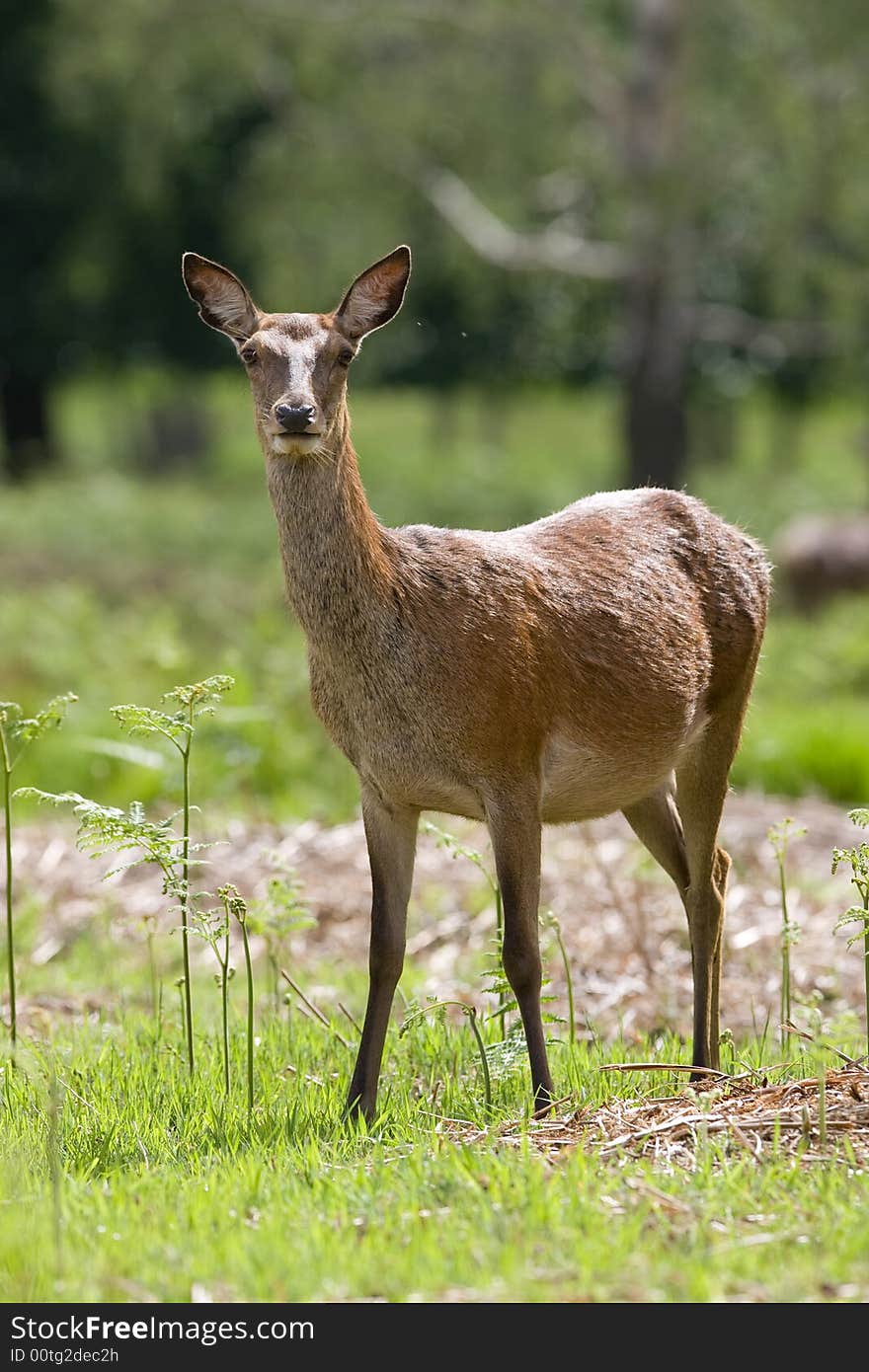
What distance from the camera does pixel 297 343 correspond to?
4.68 metres

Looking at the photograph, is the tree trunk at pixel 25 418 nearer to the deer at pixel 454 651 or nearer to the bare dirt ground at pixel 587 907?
the bare dirt ground at pixel 587 907

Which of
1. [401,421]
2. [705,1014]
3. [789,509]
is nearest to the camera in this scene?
[705,1014]

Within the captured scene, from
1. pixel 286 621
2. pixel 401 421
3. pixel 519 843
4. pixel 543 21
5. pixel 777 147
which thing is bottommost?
pixel 519 843

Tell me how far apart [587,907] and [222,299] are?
3.49 metres

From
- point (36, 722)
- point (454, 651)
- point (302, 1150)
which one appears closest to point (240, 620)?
point (36, 722)

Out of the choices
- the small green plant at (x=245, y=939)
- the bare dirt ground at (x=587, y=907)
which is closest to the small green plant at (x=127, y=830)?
the small green plant at (x=245, y=939)

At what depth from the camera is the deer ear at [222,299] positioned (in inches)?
194

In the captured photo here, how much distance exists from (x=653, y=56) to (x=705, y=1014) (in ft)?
45.3

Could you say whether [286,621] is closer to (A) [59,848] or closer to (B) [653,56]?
(A) [59,848]

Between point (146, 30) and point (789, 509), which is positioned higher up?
point (146, 30)

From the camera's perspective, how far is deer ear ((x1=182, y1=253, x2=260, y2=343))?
4930mm
